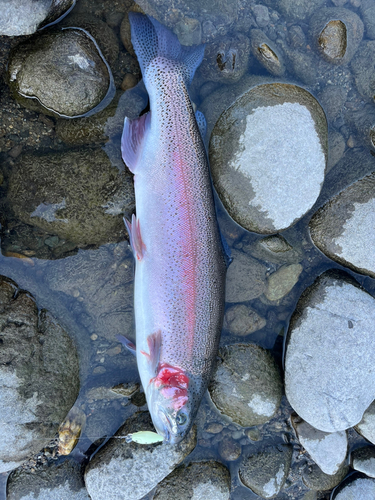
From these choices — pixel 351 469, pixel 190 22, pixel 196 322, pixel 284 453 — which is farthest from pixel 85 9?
pixel 351 469

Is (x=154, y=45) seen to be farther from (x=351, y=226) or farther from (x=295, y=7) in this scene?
(x=351, y=226)

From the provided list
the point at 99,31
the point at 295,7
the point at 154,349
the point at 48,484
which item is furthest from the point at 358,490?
the point at 99,31

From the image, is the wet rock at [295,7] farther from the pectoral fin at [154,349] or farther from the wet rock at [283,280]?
the pectoral fin at [154,349]

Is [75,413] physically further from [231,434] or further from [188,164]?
[188,164]

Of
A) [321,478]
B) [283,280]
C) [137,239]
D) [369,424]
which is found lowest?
[321,478]

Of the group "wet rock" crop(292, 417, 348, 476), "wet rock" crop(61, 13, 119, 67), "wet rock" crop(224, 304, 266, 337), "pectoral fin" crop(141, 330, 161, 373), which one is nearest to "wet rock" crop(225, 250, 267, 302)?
"wet rock" crop(224, 304, 266, 337)

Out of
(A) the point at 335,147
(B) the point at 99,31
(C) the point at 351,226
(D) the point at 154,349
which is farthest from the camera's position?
(A) the point at 335,147

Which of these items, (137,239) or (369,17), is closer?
(137,239)

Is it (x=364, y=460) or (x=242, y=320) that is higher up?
(x=242, y=320)

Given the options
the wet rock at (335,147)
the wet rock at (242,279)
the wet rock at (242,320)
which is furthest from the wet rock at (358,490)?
the wet rock at (335,147)
